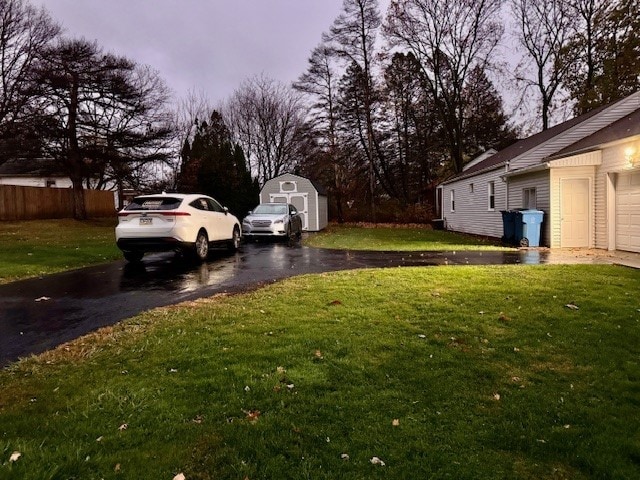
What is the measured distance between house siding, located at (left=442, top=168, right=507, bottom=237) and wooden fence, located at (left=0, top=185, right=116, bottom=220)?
2518 centimetres

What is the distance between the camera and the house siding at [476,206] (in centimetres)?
1870

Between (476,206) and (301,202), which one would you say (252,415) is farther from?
(301,202)

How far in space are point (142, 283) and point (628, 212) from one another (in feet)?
42.4

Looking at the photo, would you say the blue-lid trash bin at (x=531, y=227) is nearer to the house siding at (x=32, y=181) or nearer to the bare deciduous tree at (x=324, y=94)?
the bare deciduous tree at (x=324, y=94)

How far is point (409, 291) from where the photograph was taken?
6859 mm

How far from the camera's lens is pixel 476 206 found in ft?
70.9

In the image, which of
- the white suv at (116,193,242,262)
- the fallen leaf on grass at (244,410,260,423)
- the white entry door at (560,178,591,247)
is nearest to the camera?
the fallen leaf on grass at (244,410,260,423)

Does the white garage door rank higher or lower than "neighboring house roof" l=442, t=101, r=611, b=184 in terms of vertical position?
lower

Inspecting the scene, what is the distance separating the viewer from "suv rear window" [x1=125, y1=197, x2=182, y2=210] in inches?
408

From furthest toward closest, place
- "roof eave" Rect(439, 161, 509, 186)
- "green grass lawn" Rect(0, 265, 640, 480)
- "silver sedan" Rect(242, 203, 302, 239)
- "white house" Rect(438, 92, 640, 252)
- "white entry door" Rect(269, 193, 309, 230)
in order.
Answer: "white entry door" Rect(269, 193, 309, 230) → "silver sedan" Rect(242, 203, 302, 239) → "roof eave" Rect(439, 161, 509, 186) → "white house" Rect(438, 92, 640, 252) → "green grass lawn" Rect(0, 265, 640, 480)

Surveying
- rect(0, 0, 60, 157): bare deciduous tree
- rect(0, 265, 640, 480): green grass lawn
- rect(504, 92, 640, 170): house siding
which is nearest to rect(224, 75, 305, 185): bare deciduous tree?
rect(0, 0, 60, 157): bare deciduous tree

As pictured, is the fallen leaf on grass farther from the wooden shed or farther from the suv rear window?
the wooden shed

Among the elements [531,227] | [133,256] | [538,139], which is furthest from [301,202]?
[133,256]

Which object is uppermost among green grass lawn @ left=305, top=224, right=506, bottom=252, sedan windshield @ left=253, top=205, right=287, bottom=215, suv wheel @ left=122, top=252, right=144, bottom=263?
sedan windshield @ left=253, top=205, right=287, bottom=215
